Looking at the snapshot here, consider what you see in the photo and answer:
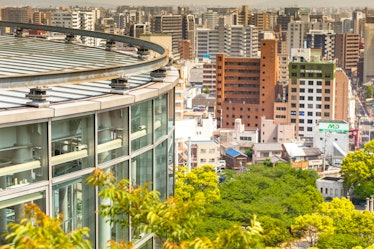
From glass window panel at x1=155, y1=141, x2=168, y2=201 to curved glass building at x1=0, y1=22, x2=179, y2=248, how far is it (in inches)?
0.4

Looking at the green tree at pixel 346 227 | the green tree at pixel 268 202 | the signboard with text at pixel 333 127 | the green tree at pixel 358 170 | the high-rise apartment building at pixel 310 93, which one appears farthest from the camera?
the high-rise apartment building at pixel 310 93

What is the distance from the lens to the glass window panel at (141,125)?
301 inches

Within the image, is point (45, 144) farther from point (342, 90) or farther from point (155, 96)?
point (342, 90)

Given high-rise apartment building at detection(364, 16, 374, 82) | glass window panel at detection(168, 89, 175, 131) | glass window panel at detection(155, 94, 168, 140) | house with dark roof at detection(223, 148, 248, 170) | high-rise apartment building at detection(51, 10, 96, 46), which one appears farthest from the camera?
high-rise apartment building at detection(364, 16, 374, 82)

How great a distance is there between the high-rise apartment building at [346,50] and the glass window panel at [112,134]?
118352 millimetres

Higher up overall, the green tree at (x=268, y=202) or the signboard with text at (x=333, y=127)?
the signboard with text at (x=333, y=127)

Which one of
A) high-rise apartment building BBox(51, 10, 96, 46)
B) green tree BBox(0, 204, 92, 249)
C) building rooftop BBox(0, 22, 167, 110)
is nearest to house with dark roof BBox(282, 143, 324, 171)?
building rooftop BBox(0, 22, 167, 110)

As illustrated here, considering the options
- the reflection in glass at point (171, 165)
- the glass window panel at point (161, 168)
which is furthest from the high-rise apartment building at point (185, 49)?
the glass window panel at point (161, 168)

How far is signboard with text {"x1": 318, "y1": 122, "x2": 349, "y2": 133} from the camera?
53.5m

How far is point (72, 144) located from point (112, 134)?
56 centimetres

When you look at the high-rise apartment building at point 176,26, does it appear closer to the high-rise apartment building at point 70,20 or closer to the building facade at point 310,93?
the high-rise apartment building at point 70,20

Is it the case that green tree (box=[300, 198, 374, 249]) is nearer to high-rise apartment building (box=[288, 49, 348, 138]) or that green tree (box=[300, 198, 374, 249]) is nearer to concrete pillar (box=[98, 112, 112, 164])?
concrete pillar (box=[98, 112, 112, 164])

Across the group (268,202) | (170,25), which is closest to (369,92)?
(170,25)

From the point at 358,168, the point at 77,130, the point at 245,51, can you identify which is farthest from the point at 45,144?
the point at 245,51
